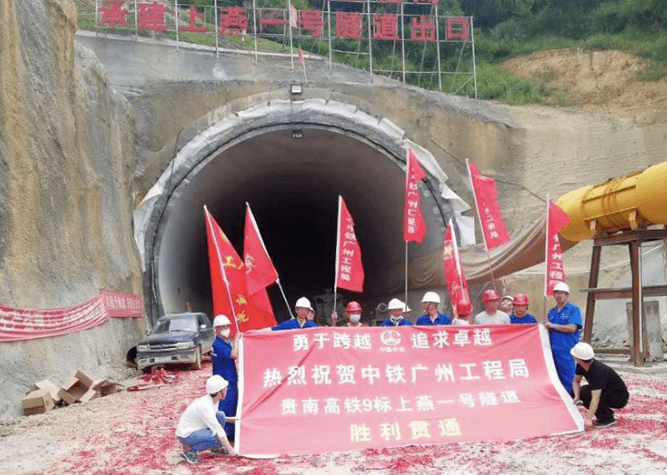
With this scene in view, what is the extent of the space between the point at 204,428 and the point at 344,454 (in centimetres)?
132

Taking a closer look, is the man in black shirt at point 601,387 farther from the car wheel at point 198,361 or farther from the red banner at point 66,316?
the car wheel at point 198,361

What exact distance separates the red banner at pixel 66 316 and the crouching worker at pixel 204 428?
15.1ft

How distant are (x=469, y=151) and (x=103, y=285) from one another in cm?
1250

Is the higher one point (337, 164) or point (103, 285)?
point (337, 164)

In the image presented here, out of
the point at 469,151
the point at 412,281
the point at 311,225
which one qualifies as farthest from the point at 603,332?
the point at 311,225

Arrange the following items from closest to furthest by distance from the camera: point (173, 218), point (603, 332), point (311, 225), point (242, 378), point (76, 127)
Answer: point (242, 378)
point (76, 127)
point (603, 332)
point (173, 218)
point (311, 225)

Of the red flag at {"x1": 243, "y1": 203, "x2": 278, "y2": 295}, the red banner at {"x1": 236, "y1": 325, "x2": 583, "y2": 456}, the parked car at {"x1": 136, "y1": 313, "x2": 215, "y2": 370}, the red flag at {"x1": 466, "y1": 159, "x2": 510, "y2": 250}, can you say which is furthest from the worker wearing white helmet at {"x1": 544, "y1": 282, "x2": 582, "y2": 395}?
the parked car at {"x1": 136, "y1": 313, "x2": 215, "y2": 370}

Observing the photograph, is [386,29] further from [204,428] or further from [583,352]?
[204,428]

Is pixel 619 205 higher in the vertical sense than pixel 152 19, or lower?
lower

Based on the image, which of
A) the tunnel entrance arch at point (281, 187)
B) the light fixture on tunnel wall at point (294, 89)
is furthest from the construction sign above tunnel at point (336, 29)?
the light fixture on tunnel wall at point (294, 89)

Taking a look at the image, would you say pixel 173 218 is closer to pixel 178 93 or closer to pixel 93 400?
pixel 178 93

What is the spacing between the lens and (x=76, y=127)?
52.2 ft

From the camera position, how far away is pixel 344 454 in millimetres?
7305

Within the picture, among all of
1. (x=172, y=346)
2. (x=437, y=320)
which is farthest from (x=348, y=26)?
(x=437, y=320)
